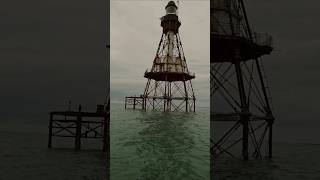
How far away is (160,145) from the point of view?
2352 centimetres

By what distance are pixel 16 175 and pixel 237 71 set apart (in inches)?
696

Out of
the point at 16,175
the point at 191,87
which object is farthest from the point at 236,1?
the point at 16,175

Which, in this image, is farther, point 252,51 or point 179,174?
point 252,51

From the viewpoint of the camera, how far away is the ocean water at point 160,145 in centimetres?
2017

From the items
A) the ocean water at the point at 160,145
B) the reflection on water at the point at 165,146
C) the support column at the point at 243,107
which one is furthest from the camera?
the support column at the point at 243,107

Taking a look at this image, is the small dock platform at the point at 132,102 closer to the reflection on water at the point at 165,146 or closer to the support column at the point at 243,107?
the reflection on water at the point at 165,146

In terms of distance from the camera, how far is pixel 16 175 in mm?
32531

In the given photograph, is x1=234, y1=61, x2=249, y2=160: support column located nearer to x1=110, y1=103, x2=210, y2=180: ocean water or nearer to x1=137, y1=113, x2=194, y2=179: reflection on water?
x1=137, y1=113, x2=194, y2=179: reflection on water

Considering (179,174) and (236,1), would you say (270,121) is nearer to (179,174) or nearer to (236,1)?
(236,1)

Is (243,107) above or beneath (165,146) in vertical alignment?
above

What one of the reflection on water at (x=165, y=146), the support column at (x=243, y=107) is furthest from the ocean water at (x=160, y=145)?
the support column at (x=243, y=107)

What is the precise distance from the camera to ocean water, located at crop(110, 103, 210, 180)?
66.2 feet

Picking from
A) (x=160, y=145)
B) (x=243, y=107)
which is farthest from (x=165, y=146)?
(x=243, y=107)

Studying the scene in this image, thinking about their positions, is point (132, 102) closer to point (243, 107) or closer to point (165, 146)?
point (165, 146)
